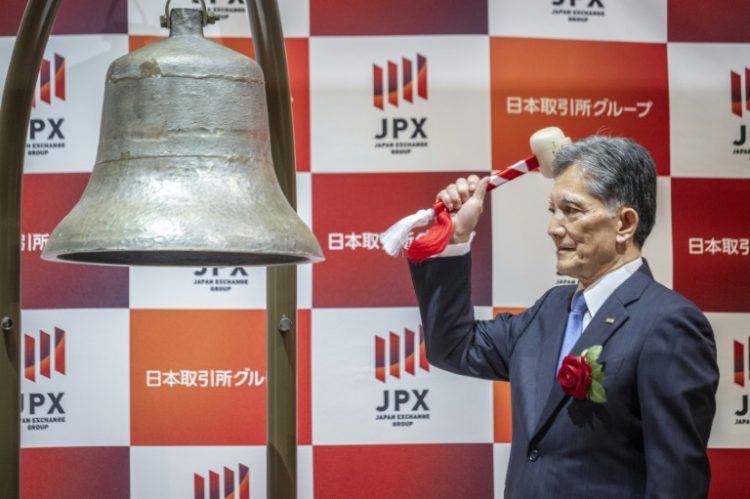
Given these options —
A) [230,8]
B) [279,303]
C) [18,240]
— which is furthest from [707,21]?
[18,240]

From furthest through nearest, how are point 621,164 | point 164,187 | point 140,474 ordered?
1. point 140,474
2. point 621,164
3. point 164,187

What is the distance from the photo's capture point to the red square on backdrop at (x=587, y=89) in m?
2.63

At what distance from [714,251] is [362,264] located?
2.97 feet

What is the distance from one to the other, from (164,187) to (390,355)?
52.0 inches

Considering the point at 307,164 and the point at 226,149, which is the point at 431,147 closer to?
the point at 307,164

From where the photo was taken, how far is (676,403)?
1.61m

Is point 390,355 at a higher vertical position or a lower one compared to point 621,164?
Result: lower

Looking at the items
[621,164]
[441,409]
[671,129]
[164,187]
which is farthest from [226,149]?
[671,129]

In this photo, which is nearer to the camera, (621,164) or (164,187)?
(164,187)

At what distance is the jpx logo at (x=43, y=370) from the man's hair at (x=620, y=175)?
1.45m

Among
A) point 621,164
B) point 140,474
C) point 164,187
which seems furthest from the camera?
point 140,474

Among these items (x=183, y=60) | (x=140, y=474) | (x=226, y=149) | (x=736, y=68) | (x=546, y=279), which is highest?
(x=736, y=68)

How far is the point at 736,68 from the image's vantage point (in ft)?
8.73

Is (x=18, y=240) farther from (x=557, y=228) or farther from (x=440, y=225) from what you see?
(x=557, y=228)
